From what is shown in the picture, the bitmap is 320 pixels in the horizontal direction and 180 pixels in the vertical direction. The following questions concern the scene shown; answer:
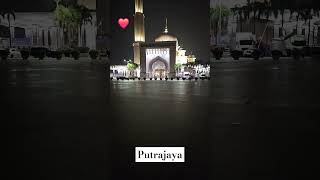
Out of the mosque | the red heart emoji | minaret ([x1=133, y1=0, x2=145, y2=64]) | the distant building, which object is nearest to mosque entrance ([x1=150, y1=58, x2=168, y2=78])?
the mosque

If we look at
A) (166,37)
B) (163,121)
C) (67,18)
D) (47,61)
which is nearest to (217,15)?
(166,37)

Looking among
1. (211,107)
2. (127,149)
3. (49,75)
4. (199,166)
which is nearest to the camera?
(199,166)

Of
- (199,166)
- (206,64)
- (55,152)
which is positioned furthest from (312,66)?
(55,152)

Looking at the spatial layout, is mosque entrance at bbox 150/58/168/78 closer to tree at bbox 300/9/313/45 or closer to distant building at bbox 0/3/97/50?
distant building at bbox 0/3/97/50

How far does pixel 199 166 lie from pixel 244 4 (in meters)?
1.08

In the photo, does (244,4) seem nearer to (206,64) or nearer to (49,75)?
(206,64)

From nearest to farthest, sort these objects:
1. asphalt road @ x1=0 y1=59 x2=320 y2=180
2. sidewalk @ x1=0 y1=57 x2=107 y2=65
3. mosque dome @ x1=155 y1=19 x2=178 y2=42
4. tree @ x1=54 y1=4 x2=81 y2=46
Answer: asphalt road @ x1=0 y1=59 x2=320 y2=180 → mosque dome @ x1=155 y1=19 x2=178 y2=42 → tree @ x1=54 y1=4 x2=81 y2=46 → sidewalk @ x1=0 y1=57 x2=107 y2=65

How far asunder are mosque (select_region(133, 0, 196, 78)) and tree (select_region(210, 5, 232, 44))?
0.24 metres

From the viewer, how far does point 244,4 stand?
2.13 m

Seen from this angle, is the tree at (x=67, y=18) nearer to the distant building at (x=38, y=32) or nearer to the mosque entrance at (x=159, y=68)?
the distant building at (x=38, y=32)

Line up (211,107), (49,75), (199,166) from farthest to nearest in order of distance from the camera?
(49,75) < (211,107) < (199,166)

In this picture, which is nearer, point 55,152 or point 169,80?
point 55,152

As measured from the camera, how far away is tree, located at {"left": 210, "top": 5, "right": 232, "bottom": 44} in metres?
2.06

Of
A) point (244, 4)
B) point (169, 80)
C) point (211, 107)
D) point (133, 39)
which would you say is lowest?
point (211, 107)
